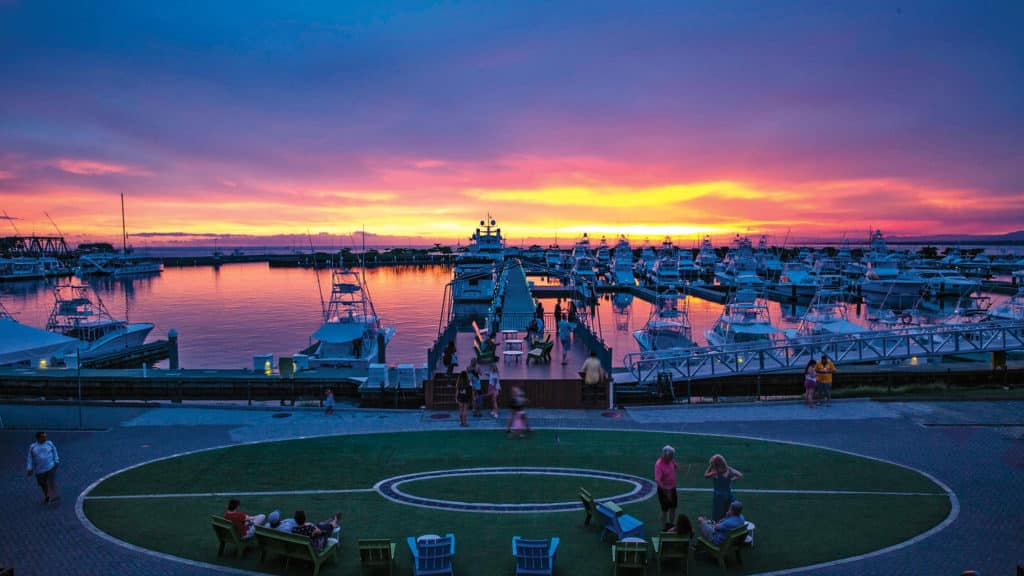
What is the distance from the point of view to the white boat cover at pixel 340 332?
35.2m

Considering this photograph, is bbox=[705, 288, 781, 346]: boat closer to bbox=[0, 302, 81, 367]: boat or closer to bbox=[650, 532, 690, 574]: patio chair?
bbox=[650, 532, 690, 574]: patio chair

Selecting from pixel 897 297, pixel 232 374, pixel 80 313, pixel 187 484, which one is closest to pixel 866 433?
pixel 187 484

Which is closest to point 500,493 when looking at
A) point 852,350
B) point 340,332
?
point 852,350

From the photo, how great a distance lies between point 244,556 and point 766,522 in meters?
8.25

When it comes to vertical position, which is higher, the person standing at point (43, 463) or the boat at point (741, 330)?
the person standing at point (43, 463)

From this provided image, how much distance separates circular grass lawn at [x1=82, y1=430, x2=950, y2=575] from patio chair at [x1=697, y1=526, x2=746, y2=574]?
20 cm

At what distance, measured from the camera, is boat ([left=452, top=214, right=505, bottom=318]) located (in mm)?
72594

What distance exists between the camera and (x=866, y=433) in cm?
1580

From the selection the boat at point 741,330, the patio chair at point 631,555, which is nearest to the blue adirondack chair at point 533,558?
the patio chair at point 631,555

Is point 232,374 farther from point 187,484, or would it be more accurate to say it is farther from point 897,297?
point 897,297

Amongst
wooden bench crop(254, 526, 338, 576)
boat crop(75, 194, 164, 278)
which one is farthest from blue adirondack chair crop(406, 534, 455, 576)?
boat crop(75, 194, 164, 278)

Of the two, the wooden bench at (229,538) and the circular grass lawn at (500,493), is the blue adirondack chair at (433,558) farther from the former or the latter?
the wooden bench at (229,538)

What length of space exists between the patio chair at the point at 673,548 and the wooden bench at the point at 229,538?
591 cm

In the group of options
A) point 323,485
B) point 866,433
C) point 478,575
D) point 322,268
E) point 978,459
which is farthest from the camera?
point 322,268
